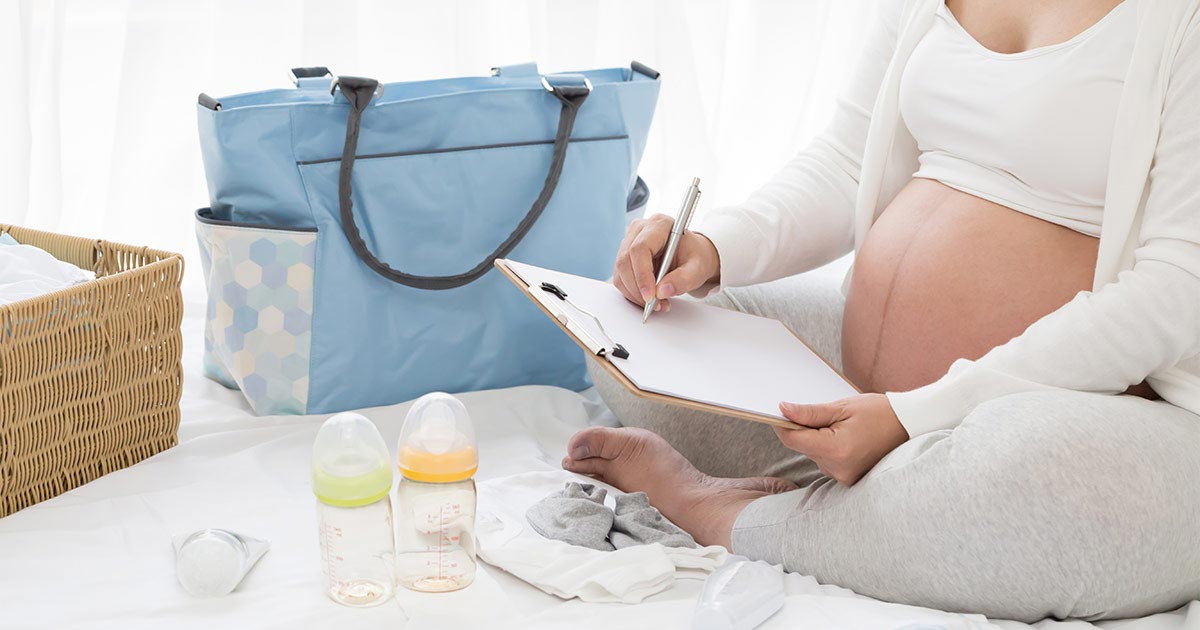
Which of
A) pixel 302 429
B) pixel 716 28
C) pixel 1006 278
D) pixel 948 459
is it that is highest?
pixel 716 28

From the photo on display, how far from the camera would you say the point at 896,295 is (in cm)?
106

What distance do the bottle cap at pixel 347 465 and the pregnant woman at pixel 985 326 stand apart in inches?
13.2

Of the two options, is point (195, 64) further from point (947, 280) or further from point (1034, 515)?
point (1034, 515)

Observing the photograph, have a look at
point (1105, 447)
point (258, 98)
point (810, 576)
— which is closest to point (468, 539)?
point (810, 576)

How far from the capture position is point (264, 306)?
1.22 meters

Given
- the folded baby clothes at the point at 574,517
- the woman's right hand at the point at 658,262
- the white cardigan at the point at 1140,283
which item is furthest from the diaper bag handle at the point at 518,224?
the white cardigan at the point at 1140,283

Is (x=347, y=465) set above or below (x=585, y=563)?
above

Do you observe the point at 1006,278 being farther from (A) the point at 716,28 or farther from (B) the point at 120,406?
(A) the point at 716,28

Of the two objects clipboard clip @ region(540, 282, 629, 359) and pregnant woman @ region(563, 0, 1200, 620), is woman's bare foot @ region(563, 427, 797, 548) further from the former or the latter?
clipboard clip @ region(540, 282, 629, 359)

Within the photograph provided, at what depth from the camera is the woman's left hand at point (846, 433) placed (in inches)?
35.1

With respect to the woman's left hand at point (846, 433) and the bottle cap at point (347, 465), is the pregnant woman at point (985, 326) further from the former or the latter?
the bottle cap at point (347, 465)

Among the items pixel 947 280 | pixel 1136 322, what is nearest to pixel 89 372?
pixel 947 280

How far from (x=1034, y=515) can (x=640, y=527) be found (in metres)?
0.35

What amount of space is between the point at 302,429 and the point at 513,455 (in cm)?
24
